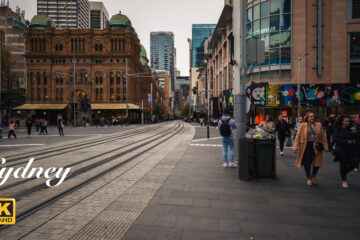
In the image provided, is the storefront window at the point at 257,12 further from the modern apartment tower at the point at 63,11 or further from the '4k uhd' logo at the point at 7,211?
the modern apartment tower at the point at 63,11

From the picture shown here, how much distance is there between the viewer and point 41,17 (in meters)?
58.3

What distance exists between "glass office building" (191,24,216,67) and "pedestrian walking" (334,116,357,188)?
143m

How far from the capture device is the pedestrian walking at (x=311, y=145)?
5.62m

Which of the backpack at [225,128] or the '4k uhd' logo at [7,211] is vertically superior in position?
the backpack at [225,128]

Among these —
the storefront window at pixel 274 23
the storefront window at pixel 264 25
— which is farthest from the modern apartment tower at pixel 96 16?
the storefront window at pixel 274 23

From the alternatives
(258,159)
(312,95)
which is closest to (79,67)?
(312,95)

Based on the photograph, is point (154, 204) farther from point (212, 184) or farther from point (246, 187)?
point (246, 187)

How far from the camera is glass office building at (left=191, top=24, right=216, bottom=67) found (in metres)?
146

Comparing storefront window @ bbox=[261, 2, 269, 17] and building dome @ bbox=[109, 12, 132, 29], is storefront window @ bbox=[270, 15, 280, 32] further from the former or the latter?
building dome @ bbox=[109, 12, 132, 29]

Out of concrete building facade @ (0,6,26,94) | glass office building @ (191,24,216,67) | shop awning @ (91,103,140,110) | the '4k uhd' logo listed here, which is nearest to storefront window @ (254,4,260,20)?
shop awning @ (91,103,140,110)

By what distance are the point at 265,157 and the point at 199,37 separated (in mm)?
154203

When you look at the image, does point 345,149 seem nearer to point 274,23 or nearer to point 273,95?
point 273,95

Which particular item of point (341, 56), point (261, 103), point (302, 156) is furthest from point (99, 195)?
point (341, 56)

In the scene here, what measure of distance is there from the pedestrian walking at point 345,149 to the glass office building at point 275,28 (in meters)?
27.1
